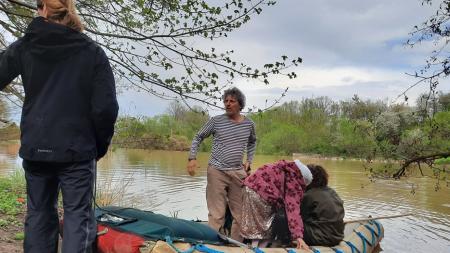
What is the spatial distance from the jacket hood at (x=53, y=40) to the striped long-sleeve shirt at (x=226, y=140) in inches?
114

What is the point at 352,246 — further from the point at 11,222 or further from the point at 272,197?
the point at 11,222

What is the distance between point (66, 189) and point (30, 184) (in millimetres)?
227

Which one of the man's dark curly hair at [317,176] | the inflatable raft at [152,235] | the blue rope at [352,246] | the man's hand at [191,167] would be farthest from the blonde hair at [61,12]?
the blue rope at [352,246]

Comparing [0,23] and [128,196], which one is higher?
[0,23]

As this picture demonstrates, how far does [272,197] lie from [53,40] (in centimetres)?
251

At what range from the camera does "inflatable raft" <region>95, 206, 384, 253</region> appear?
3.19 metres

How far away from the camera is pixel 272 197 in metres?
4.24

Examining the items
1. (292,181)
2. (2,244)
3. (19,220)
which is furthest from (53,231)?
(19,220)

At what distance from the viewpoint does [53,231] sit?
251cm

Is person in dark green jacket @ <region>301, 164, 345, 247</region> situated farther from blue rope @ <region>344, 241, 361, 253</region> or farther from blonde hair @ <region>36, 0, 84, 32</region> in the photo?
blonde hair @ <region>36, 0, 84, 32</region>

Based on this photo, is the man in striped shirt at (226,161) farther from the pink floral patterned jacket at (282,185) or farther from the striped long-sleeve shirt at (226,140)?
the pink floral patterned jacket at (282,185)

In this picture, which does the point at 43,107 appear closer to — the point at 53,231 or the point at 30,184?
the point at 30,184

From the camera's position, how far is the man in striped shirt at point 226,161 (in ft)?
16.7

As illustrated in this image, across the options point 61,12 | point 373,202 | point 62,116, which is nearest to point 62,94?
point 62,116
